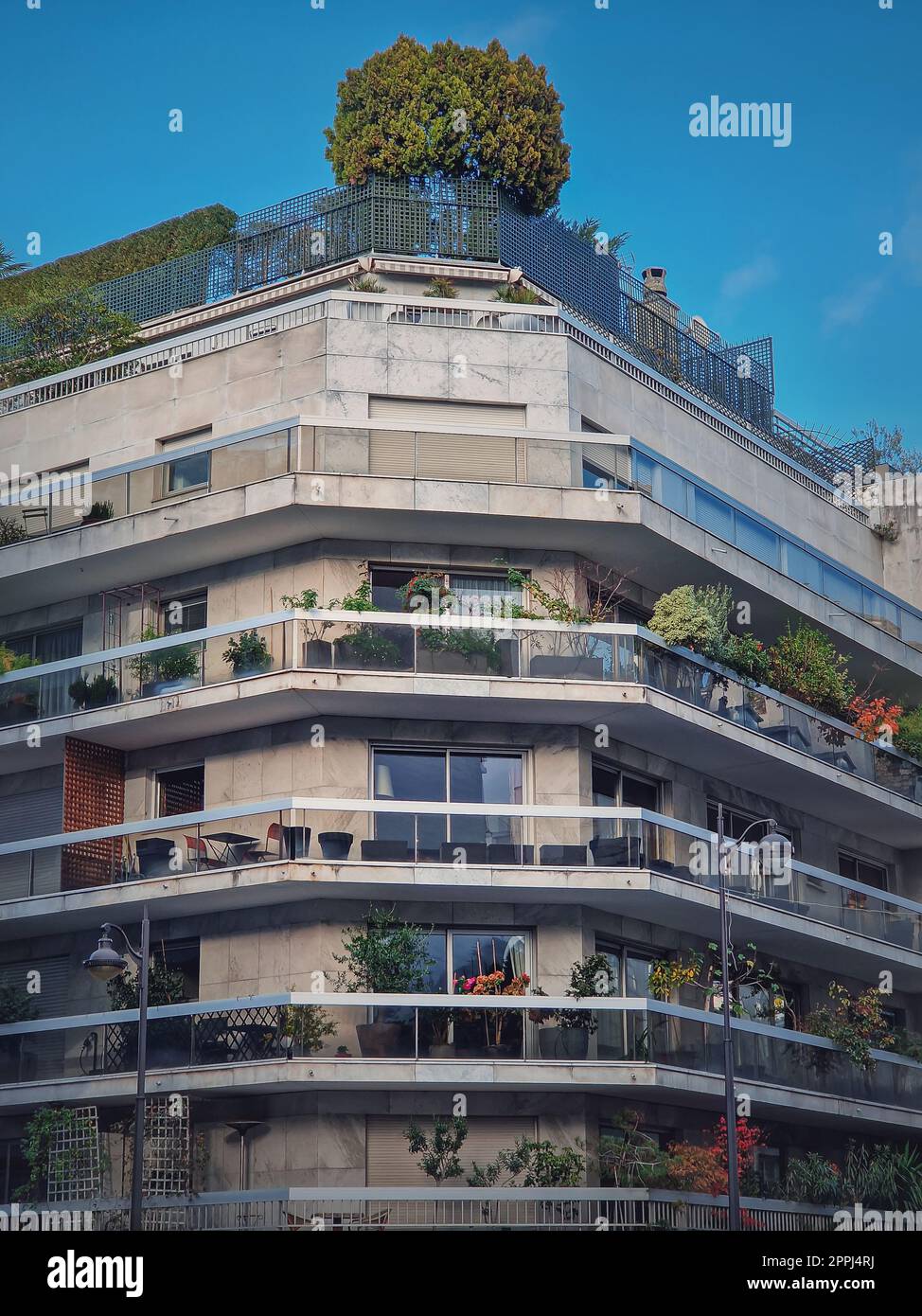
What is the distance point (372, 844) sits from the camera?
30.3 m

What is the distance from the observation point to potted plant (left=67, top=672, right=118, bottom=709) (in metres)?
33.1

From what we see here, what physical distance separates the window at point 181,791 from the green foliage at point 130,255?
70.8 feet

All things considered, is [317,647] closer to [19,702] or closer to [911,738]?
[19,702]

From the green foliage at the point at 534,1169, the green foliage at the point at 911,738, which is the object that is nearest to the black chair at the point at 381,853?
the green foliage at the point at 534,1169

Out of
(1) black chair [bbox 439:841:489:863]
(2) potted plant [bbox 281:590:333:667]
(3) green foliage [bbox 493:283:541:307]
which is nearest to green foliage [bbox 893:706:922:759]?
(3) green foliage [bbox 493:283:541:307]

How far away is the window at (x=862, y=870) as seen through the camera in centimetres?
4084

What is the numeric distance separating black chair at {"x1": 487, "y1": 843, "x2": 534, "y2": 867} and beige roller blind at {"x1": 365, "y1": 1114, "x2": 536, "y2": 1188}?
4232 millimetres

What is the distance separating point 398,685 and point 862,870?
51.0 ft

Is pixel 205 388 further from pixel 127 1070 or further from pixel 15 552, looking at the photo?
pixel 127 1070

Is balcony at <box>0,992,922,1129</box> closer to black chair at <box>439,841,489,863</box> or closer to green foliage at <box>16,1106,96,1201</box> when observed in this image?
green foliage at <box>16,1106,96,1201</box>

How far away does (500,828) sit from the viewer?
31.1 m

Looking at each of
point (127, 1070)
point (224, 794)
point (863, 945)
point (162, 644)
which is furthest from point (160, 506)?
point (863, 945)

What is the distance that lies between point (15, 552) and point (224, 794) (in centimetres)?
655

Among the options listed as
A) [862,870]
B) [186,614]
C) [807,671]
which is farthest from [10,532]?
[862,870]
